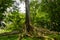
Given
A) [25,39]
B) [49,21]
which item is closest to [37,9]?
[49,21]

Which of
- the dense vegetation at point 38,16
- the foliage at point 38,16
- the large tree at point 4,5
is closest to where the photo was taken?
the large tree at point 4,5

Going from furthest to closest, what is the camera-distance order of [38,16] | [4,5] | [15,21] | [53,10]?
[38,16]
[15,21]
[53,10]
[4,5]

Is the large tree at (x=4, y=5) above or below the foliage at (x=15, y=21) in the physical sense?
above

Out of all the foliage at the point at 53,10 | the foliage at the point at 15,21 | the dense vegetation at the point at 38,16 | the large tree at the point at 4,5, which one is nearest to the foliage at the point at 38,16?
the dense vegetation at the point at 38,16

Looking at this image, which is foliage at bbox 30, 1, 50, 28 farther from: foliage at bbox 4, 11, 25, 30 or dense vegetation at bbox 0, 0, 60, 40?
foliage at bbox 4, 11, 25, 30

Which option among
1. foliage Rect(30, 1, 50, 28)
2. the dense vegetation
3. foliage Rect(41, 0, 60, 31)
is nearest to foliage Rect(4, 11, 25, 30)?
the dense vegetation

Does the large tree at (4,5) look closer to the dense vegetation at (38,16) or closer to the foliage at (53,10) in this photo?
the dense vegetation at (38,16)

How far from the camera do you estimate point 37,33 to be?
464 inches

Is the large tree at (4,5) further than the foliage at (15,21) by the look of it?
No

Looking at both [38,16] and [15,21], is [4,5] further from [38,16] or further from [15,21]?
[38,16]

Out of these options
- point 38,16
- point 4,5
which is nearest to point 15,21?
point 38,16

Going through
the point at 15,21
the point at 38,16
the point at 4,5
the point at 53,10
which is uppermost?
the point at 4,5

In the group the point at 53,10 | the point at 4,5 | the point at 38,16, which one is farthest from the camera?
the point at 38,16

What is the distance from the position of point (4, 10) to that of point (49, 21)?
4.89 m
